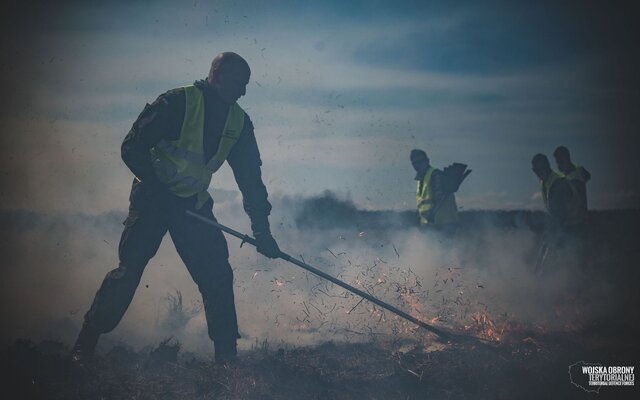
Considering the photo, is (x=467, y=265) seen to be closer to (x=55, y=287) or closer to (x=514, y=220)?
(x=514, y=220)

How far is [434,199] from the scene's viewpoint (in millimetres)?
9016

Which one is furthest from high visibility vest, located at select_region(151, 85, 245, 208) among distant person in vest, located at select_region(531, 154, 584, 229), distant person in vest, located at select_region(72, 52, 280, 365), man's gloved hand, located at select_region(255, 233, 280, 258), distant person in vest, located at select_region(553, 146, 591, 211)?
distant person in vest, located at select_region(553, 146, 591, 211)

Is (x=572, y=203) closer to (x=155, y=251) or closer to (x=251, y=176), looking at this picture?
(x=251, y=176)

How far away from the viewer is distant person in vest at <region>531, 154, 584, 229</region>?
863cm

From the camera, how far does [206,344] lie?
5973mm

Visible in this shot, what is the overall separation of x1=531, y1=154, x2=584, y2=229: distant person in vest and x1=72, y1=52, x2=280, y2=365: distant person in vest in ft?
19.0

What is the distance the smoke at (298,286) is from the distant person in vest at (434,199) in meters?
0.28

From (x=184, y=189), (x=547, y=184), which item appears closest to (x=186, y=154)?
(x=184, y=189)

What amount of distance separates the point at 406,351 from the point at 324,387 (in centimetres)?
124

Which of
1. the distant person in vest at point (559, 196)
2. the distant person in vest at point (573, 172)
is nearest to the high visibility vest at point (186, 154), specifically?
the distant person in vest at point (559, 196)

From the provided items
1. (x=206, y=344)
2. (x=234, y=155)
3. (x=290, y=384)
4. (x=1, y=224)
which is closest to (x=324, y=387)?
(x=290, y=384)

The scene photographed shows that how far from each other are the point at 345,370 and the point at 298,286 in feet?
10.5

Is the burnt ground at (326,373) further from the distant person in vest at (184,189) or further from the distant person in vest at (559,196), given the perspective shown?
the distant person in vest at (559,196)

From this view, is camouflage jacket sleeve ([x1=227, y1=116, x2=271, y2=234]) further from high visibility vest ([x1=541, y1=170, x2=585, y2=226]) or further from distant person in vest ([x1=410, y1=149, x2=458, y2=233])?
high visibility vest ([x1=541, y1=170, x2=585, y2=226])
